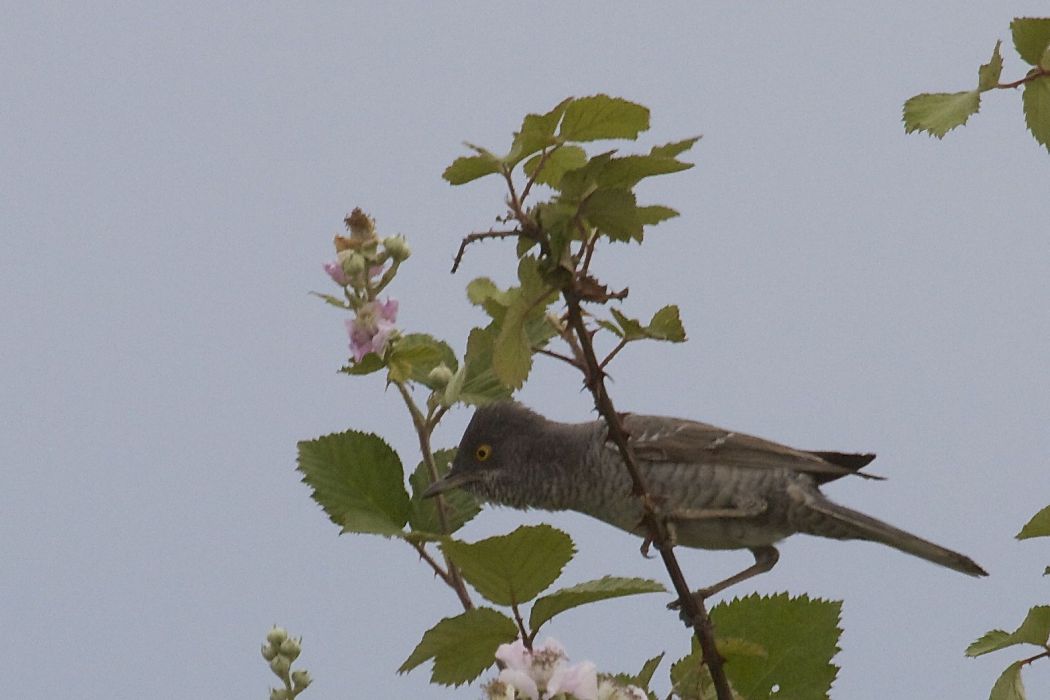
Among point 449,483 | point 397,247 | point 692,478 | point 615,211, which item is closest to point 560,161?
point 615,211

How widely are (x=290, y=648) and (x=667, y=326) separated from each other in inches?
52.4

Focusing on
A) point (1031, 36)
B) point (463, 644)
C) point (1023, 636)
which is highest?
point (1031, 36)

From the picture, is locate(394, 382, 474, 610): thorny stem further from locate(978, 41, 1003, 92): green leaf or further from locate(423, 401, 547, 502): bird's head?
locate(978, 41, 1003, 92): green leaf

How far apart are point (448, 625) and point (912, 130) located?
1609mm

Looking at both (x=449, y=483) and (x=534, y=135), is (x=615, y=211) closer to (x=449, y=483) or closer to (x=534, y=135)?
(x=534, y=135)

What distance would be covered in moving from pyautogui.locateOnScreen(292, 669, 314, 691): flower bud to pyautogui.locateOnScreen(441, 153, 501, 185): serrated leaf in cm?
135

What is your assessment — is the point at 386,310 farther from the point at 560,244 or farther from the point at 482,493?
the point at 482,493

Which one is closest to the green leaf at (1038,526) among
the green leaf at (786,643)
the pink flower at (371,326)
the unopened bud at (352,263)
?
the green leaf at (786,643)

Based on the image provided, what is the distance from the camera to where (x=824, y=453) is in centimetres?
→ 433

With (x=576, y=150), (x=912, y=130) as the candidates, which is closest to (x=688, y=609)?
(x=576, y=150)

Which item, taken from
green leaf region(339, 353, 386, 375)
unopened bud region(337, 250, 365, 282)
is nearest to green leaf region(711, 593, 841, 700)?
green leaf region(339, 353, 386, 375)

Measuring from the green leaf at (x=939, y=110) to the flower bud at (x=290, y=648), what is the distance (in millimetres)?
1997

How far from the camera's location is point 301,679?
Answer: 9.69 feet

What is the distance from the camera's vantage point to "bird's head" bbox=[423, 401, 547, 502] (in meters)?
4.51
